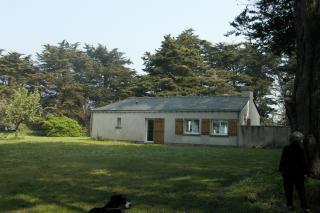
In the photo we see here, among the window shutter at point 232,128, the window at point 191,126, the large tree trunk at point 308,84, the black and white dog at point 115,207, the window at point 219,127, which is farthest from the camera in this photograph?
the window at point 191,126

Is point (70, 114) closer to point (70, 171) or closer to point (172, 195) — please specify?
point (70, 171)

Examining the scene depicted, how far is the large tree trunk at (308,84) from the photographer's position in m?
11.3

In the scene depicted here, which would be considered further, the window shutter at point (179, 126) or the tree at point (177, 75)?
the tree at point (177, 75)

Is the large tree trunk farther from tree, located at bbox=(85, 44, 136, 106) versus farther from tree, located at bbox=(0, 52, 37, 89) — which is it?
tree, located at bbox=(0, 52, 37, 89)

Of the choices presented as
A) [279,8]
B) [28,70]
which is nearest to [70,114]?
[28,70]

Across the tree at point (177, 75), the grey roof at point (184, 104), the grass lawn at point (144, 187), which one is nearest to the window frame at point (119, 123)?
the grey roof at point (184, 104)

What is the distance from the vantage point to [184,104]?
3703cm

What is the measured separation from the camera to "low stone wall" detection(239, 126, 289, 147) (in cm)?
3142

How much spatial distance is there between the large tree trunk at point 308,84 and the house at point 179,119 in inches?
811

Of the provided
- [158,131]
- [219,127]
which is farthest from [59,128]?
[219,127]

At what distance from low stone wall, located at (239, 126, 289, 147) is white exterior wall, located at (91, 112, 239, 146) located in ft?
2.42

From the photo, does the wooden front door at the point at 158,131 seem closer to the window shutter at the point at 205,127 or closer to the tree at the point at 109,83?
the window shutter at the point at 205,127

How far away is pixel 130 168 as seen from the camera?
15.5 m

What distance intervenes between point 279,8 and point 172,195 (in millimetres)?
10927
